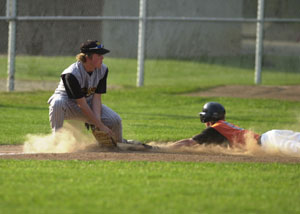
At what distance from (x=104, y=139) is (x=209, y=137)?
1.41m

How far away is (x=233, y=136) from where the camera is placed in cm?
852

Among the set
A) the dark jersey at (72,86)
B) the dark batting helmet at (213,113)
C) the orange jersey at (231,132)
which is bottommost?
the orange jersey at (231,132)

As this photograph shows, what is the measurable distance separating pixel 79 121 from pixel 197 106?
20.1 feet

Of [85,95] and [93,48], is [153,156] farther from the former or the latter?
[93,48]

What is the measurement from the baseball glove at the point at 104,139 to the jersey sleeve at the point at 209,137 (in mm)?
1121

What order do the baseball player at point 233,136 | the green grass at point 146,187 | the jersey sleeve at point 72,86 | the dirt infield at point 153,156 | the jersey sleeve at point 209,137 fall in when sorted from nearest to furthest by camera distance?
the green grass at point 146,187 < the dirt infield at point 153,156 < the baseball player at point 233,136 < the jersey sleeve at point 72,86 < the jersey sleeve at point 209,137

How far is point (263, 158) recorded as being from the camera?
8055 mm

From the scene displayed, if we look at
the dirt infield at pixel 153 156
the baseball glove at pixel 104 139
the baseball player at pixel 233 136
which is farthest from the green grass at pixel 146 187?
the baseball glove at pixel 104 139

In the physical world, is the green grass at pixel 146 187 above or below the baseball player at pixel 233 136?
below

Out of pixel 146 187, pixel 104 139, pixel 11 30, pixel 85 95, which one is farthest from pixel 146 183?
pixel 11 30

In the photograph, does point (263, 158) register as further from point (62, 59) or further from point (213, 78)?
point (213, 78)

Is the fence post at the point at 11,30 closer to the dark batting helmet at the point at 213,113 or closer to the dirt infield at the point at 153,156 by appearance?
the dirt infield at the point at 153,156

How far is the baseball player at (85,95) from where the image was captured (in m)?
8.38

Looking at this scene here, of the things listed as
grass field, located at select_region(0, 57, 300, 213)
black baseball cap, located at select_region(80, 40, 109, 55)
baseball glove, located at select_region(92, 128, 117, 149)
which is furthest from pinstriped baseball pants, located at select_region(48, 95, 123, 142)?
grass field, located at select_region(0, 57, 300, 213)
